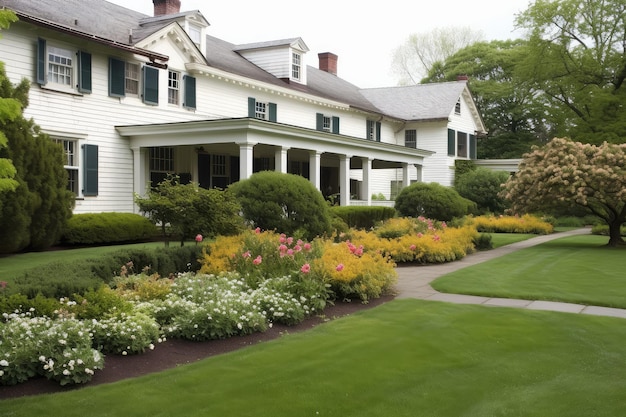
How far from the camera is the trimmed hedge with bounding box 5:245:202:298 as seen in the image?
7.48m

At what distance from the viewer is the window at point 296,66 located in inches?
1158

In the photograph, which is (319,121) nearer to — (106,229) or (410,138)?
(410,138)

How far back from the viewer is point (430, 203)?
72.8 ft

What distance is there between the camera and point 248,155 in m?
19.1

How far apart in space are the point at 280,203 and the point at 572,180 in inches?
385

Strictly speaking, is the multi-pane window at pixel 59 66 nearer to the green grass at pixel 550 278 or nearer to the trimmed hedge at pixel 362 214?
the trimmed hedge at pixel 362 214

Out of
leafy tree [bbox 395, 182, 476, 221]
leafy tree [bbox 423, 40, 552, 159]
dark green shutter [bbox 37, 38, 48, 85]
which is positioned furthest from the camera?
leafy tree [bbox 423, 40, 552, 159]

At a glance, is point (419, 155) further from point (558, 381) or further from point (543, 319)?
point (558, 381)

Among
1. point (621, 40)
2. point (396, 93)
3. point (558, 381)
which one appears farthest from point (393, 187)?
point (558, 381)

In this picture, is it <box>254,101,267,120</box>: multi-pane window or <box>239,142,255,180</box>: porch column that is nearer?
<box>239,142,255,180</box>: porch column

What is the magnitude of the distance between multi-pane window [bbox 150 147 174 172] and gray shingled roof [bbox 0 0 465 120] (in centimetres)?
393

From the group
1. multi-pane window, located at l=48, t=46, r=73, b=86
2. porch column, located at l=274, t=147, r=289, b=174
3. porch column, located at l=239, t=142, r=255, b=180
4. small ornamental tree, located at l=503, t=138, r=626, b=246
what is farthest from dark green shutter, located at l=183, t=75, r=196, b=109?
small ornamental tree, located at l=503, t=138, r=626, b=246

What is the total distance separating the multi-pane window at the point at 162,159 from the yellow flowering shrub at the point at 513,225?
12761 mm

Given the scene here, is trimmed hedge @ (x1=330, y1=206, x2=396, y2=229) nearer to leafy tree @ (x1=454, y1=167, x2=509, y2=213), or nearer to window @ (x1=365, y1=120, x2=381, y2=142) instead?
window @ (x1=365, y1=120, x2=381, y2=142)
